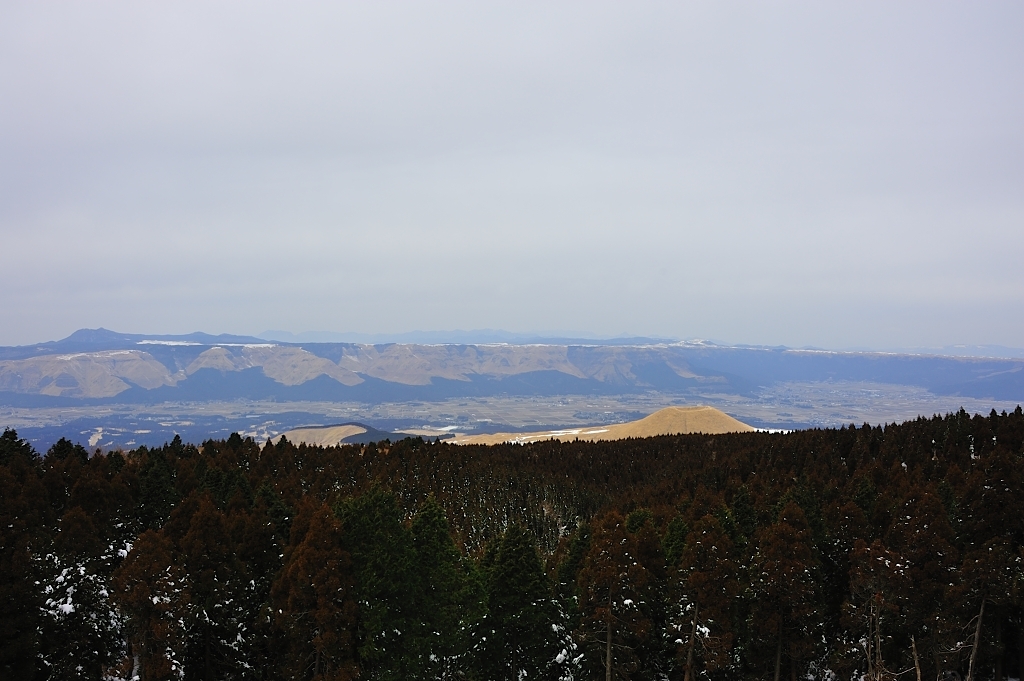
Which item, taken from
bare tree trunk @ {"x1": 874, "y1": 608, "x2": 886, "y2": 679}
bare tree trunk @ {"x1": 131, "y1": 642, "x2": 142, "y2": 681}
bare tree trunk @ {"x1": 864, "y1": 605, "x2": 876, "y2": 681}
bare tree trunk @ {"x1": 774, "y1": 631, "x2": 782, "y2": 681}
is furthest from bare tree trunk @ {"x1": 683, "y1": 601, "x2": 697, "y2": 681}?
bare tree trunk @ {"x1": 131, "y1": 642, "x2": 142, "y2": 681}

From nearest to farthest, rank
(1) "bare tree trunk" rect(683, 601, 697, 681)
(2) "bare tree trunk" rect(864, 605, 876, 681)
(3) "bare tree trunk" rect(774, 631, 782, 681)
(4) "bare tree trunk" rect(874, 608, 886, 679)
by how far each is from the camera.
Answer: (4) "bare tree trunk" rect(874, 608, 886, 679)
(1) "bare tree trunk" rect(683, 601, 697, 681)
(2) "bare tree trunk" rect(864, 605, 876, 681)
(3) "bare tree trunk" rect(774, 631, 782, 681)

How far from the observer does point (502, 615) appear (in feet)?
108

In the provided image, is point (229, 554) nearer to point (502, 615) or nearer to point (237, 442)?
point (502, 615)

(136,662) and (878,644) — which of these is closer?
(878,644)

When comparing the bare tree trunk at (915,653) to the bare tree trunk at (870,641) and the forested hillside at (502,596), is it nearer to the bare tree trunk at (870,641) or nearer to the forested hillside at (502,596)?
the forested hillside at (502,596)

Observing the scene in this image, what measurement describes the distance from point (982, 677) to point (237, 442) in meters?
97.1

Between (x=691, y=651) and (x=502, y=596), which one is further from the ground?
(x=502, y=596)

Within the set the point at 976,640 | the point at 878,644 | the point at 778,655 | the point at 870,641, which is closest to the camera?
the point at 976,640

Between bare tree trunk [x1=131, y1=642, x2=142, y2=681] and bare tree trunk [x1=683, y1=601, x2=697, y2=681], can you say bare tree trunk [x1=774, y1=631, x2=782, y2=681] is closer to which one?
bare tree trunk [x1=683, y1=601, x2=697, y2=681]

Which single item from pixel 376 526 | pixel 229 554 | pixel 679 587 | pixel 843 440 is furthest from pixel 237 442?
pixel 843 440

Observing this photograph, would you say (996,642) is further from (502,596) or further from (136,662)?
(136,662)

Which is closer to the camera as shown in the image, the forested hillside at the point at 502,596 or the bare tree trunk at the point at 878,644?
the bare tree trunk at the point at 878,644

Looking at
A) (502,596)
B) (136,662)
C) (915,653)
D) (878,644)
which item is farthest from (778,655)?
(136,662)

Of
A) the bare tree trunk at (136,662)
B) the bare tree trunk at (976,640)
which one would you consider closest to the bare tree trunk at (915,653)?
the bare tree trunk at (976,640)
